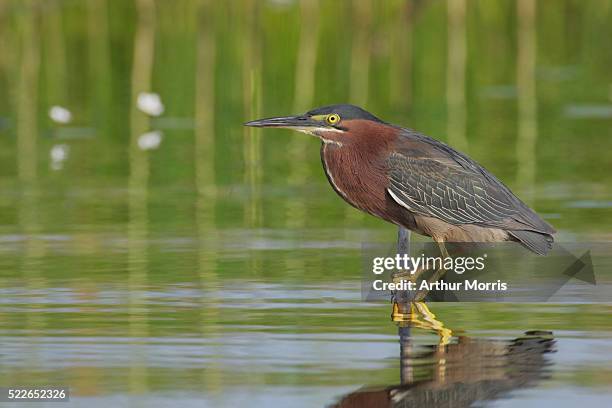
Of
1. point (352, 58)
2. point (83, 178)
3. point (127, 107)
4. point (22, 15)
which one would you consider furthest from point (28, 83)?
point (22, 15)

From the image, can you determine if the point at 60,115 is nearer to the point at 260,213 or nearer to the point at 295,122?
the point at 260,213

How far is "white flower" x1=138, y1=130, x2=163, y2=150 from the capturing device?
15594 millimetres

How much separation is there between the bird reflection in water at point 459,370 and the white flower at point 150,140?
7898mm

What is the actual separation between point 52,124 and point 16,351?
402 inches

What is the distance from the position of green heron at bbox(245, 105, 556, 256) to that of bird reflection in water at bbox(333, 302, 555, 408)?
95 centimetres

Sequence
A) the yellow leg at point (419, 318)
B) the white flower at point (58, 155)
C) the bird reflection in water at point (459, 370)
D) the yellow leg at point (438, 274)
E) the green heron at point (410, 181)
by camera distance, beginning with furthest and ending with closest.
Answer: the white flower at point (58, 155) < the green heron at point (410, 181) < the yellow leg at point (438, 274) < the yellow leg at point (419, 318) < the bird reflection in water at point (459, 370)

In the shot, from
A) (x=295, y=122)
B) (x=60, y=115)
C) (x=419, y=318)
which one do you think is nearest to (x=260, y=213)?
(x=295, y=122)

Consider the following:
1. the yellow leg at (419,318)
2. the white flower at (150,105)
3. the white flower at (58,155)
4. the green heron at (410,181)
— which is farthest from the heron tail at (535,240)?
the white flower at (150,105)

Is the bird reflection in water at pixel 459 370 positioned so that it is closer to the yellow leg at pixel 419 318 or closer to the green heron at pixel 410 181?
the yellow leg at pixel 419 318

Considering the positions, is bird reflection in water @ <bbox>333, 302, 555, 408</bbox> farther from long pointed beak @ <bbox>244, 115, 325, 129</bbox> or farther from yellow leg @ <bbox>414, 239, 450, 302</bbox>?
long pointed beak @ <bbox>244, 115, 325, 129</bbox>

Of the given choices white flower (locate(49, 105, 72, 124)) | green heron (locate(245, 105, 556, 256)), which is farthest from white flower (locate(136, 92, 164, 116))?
green heron (locate(245, 105, 556, 256))

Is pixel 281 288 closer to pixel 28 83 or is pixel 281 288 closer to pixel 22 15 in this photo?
pixel 28 83

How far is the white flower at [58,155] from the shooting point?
14422 mm

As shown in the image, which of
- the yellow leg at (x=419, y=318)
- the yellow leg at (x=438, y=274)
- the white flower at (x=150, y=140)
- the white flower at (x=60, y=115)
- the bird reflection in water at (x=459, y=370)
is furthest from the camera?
the white flower at (x=60, y=115)
